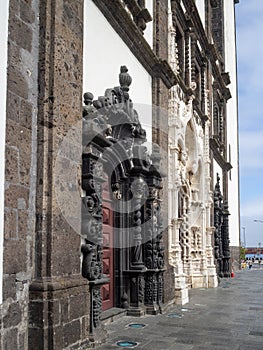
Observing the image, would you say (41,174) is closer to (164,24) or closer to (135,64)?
(135,64)

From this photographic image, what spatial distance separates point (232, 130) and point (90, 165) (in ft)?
70.3

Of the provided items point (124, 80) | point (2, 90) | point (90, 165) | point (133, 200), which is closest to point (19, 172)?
point (2, 90)

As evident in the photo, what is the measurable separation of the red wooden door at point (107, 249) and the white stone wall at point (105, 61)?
1685mm

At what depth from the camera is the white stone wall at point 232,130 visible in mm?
24922

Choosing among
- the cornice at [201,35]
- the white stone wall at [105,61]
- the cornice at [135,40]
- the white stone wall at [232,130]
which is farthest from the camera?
the white stone wall at [232,130]

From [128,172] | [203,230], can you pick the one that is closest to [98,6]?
[128,172]

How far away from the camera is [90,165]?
6.22 m

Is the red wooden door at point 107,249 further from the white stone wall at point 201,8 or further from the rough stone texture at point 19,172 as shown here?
the white stone wall at point 201,8

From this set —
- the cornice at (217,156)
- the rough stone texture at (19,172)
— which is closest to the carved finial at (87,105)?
the rough stone texture at (19,172)

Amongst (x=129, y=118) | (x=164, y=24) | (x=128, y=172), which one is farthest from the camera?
(x=164, y=24)

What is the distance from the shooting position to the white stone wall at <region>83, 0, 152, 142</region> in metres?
7.03

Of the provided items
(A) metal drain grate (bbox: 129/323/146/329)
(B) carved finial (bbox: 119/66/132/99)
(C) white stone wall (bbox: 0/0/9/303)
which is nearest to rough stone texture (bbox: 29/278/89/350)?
(C) white stone wall (bbox: 0/0/9/303)

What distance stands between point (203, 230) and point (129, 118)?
8155mm

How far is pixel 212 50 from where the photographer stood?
1747 centimetres
